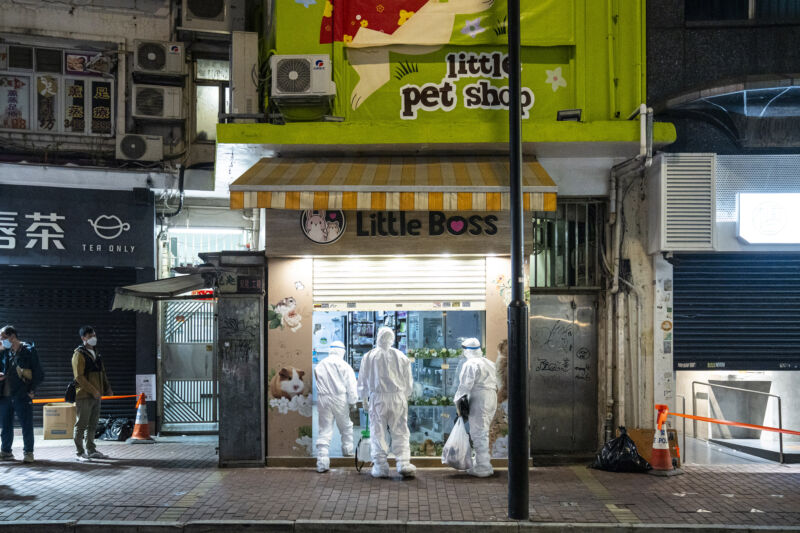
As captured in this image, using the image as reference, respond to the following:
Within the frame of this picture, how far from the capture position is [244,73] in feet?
35.6

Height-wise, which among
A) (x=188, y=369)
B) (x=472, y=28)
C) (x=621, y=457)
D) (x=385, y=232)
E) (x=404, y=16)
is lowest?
(x=621, y=457)

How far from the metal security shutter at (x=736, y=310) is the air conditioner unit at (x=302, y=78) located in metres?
5.96

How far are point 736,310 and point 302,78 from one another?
7.40 m

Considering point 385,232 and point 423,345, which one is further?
point 423,345

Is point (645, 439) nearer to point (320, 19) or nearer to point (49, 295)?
point (320, 19)

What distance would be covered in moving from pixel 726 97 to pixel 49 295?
1207 centimetres

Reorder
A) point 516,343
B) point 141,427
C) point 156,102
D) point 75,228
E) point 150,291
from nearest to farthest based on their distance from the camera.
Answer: point 516,343, point 150,291, point 141,427, point 75,228, point 156,102

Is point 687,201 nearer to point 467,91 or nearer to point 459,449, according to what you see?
point 467,91

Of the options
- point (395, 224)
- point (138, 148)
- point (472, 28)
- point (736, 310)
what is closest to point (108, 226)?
Result: point (138, 148)

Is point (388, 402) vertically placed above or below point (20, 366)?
below

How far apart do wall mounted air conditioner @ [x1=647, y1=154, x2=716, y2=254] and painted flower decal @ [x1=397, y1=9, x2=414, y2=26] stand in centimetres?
424

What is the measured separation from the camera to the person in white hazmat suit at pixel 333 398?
9.50m

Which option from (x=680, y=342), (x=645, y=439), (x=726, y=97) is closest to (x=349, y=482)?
(x=645, y=439)

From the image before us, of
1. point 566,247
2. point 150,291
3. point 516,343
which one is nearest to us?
point 516,343
